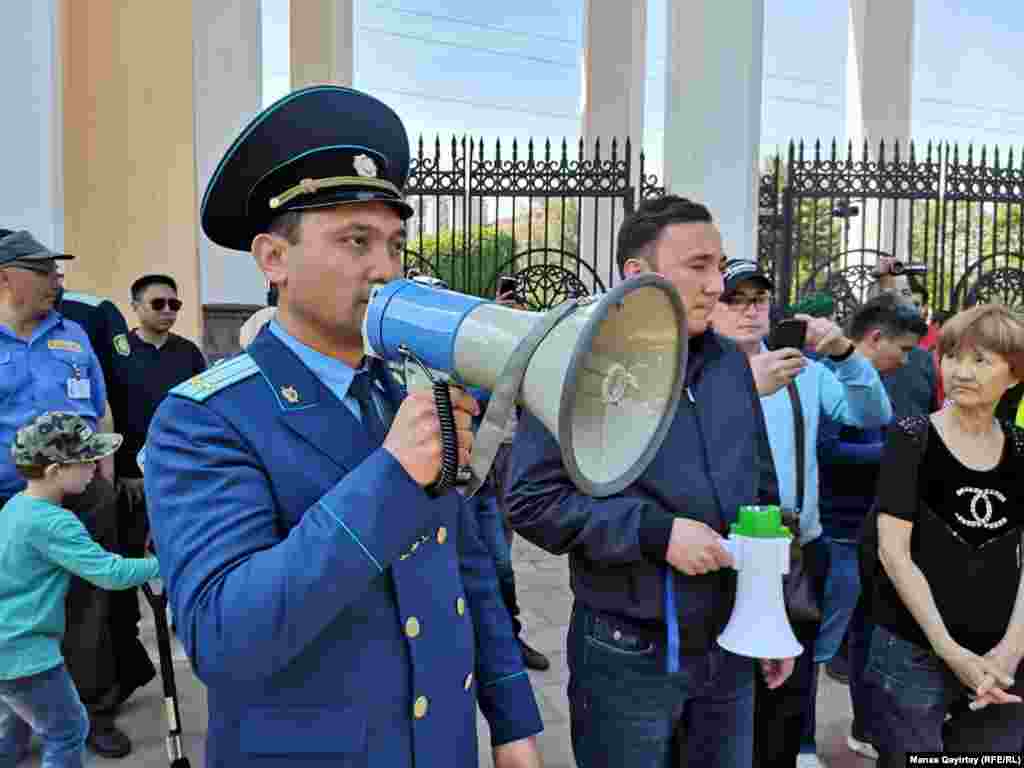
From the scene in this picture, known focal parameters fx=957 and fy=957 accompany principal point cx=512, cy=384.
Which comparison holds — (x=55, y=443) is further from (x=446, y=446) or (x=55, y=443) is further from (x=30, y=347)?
(x=446, y=446)

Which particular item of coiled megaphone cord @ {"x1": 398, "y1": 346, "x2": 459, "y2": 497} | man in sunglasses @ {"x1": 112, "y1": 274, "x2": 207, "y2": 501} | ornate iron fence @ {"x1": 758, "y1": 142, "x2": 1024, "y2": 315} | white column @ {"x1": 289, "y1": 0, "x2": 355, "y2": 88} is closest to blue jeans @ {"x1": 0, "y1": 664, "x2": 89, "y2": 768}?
man in sunglasses @ {"x1": 112, "y1": 274, "x2": 207, "y2": 501}

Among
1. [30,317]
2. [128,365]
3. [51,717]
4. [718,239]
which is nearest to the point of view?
[718,239]

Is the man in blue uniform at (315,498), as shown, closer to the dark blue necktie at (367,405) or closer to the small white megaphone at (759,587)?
the dark blue necktie at (367,405)

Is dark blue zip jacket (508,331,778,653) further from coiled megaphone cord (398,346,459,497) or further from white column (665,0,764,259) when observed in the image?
white column (665,0,764,259)

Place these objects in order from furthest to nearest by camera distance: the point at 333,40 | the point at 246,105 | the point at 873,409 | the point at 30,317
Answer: the point at 333,40
the point at 246,105
the point at 30,317
the point at 873,409

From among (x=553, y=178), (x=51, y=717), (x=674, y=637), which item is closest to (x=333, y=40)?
(x=553, y=178)

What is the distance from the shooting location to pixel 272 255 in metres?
1.49

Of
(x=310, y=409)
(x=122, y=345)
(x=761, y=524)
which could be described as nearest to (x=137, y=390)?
(x=122, y=345)

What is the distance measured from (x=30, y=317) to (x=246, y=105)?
3747 millimetres

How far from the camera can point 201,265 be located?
7.93 meters

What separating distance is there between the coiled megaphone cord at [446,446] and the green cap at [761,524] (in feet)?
3.85

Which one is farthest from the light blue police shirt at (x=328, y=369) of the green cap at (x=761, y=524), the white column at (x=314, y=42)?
the white column at (x=314, y=42)

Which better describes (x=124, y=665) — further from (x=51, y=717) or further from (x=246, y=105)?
(x=246, y=105)

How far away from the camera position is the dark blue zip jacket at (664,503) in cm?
229
